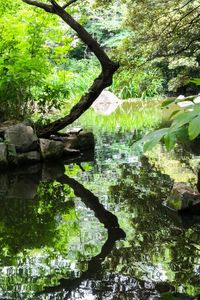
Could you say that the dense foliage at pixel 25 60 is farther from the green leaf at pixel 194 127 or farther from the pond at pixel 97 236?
the green leaf at pixel 194 127

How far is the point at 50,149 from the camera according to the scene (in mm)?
7863

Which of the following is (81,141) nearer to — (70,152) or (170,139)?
(70,152)

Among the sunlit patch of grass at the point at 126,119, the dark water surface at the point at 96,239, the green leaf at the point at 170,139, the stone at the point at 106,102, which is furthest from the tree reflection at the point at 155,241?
the stone at the point at 106,102

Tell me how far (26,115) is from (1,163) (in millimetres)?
1821

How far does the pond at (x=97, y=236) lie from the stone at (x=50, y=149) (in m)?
0.94

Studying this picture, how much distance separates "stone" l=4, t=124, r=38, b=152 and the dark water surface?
3.44 feet

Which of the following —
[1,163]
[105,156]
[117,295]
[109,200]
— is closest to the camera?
[117,295]

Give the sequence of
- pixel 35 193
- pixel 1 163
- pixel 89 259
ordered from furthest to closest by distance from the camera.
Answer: pixel 1 163, pixel 35 193, pixel 89 259

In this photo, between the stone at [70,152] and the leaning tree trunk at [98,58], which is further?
the stone at [70,152]

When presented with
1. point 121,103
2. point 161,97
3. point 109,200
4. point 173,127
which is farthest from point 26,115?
Answer: point 161,97

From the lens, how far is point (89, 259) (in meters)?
3.33

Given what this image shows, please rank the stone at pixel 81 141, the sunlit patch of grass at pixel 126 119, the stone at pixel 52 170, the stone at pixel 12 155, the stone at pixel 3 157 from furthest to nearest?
the sunlit patch of grass at pixel 126 119
the stone at pixel 81 141
the stone at pixel 12 155
the stone at pixel 3 157
the stone at pixel 52 170

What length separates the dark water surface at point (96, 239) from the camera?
2849 millimetres

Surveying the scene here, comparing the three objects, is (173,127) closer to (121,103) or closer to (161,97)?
(121,103)
